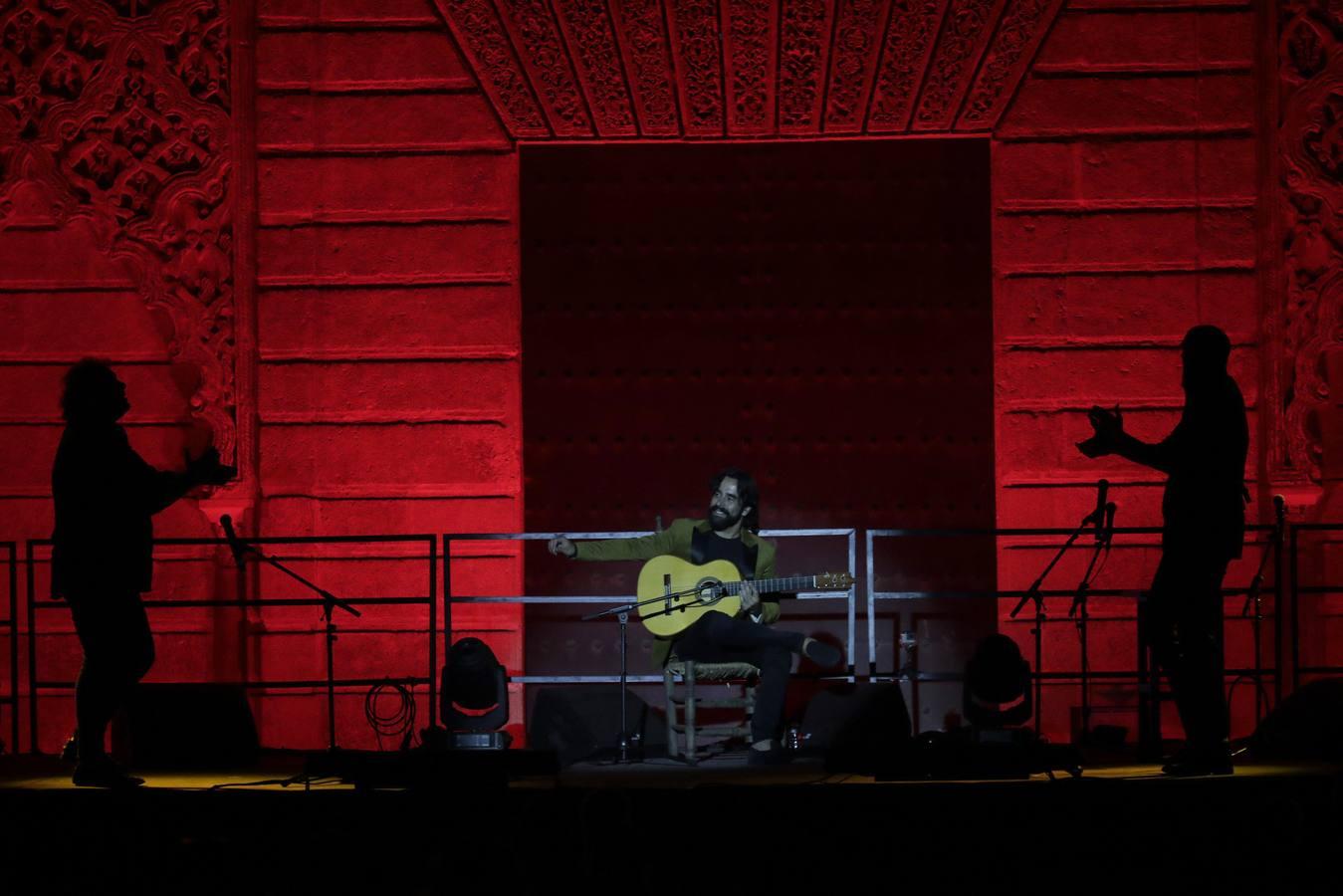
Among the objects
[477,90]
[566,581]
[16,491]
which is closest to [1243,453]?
[566,581]

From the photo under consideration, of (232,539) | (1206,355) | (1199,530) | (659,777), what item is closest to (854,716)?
(659,777)

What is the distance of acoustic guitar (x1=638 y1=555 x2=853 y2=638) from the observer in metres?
7.21

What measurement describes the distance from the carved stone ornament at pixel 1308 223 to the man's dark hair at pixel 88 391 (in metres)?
5.99

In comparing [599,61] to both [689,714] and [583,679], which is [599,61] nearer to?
[583,679]

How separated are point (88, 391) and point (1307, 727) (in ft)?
16.9

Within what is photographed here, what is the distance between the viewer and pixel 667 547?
24.8 feet

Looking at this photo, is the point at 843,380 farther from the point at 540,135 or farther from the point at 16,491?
the point at 16,491

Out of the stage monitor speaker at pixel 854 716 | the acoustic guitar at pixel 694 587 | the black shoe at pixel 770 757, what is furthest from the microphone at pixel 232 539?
the stage monitor speaker at pixel 854 716

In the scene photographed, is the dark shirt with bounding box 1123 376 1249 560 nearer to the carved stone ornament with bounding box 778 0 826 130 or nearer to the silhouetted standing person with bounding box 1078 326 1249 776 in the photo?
the silhouetted standing person with bounding box 1078 326 1249 776

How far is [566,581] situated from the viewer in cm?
902

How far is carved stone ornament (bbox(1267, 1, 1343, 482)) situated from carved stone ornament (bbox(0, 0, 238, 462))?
19.2 feet

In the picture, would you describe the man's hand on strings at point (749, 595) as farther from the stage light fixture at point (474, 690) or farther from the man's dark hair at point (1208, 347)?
the man's dark hair at point (1208, 347)

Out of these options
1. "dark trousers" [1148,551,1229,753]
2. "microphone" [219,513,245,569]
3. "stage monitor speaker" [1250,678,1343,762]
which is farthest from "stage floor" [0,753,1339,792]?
"microphone" [219,513,245,569]

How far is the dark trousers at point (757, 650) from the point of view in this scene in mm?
6965
